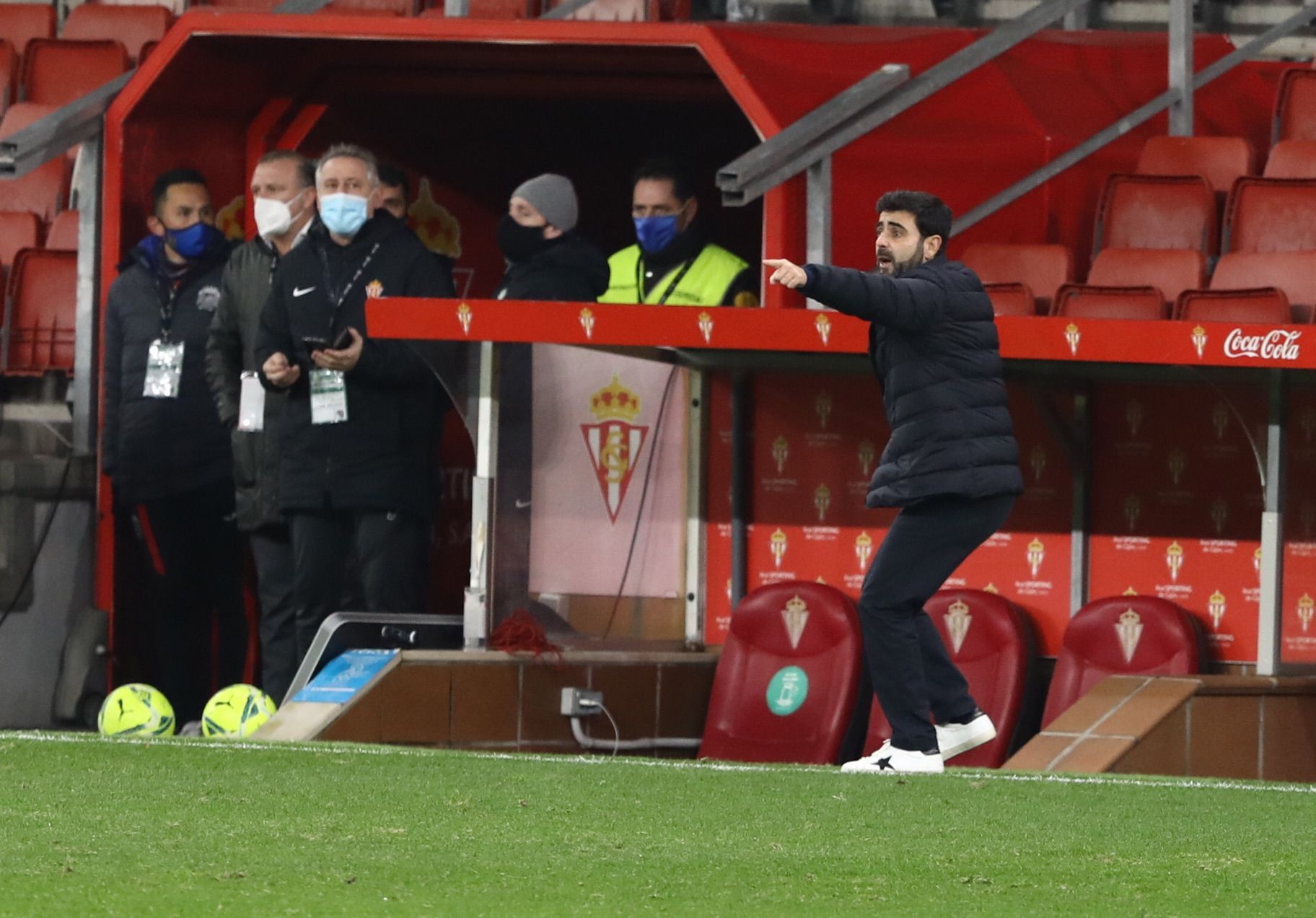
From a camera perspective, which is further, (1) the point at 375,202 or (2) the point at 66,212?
(2) the point at 66,212

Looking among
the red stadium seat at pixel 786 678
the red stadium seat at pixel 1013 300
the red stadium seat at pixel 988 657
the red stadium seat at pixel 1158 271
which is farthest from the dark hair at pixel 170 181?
the red stadium seat at pixel 1158 271

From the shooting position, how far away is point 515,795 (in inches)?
264

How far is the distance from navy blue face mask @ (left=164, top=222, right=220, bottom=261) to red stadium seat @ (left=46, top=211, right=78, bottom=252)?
1343mm

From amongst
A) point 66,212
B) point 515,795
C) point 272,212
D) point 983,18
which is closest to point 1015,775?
point 515,795

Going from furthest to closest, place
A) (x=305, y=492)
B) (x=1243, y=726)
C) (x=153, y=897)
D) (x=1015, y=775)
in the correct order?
(x=305, y=492)
(x=1243, y=726)
(x=1015, y=775)
(x=153, y=897)

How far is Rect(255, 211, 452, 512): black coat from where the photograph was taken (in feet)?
32.1

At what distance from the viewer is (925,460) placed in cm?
748

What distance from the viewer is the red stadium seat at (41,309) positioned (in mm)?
11766

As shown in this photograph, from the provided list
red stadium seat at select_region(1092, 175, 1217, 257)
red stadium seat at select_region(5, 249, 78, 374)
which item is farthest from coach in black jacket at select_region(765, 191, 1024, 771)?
red stadium seat at select_region(5, 249, 78, 374)

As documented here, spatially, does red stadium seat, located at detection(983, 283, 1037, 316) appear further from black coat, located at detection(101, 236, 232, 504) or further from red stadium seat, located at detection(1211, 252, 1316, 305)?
black coat, located at detection(101, 236, 232, 504)

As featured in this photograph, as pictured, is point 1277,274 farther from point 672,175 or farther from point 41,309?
point 41,309

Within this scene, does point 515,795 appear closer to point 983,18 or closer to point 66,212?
point 66,212

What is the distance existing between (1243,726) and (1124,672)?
25.9 inches

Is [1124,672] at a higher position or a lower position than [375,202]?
lower
